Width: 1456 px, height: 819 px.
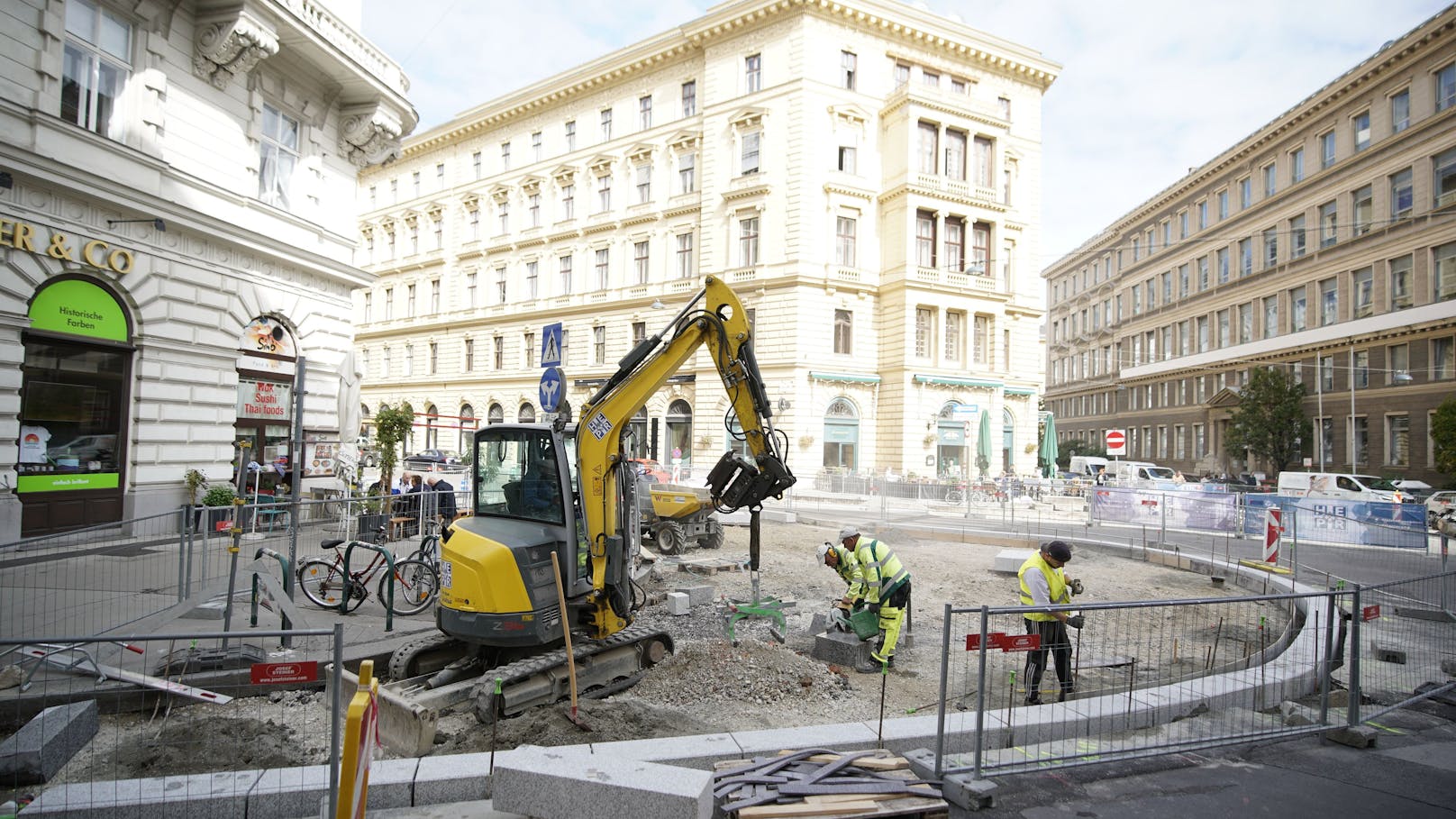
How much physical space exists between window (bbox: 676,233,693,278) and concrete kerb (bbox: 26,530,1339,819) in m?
32.1

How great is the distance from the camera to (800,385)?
32188mm

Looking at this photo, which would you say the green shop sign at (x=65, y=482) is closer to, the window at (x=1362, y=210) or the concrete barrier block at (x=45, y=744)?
the concrete barrier block at (x=45, y=744)

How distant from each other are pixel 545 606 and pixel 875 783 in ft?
10.7

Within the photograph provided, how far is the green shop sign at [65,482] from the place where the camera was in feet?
38.1

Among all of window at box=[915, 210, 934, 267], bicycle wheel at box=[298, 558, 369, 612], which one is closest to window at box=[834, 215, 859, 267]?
window at box=[915, 210, 934, 267]

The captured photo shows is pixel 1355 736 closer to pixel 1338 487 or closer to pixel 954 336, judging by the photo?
pixel 954 336

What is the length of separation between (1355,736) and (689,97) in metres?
36.8

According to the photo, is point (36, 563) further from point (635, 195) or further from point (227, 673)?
point (635, 195)

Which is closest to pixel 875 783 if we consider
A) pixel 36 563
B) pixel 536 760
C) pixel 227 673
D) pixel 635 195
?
pixel 536 760

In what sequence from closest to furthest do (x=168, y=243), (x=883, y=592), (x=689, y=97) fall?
(x=883, y=592) < (x=168, y=243) < (x=689, y=97)

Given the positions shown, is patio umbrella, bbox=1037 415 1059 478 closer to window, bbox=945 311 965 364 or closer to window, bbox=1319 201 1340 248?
window, bbox=945 311 965 364

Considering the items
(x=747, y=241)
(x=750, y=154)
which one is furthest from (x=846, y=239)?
(x=750, y=154)

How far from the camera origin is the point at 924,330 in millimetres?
33031

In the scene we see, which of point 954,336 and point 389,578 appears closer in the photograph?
point 389,578
